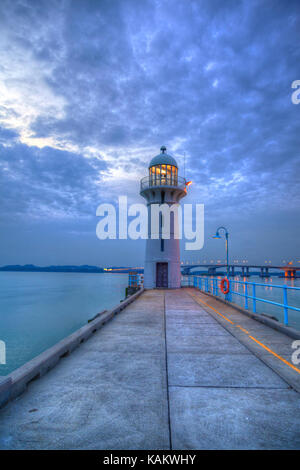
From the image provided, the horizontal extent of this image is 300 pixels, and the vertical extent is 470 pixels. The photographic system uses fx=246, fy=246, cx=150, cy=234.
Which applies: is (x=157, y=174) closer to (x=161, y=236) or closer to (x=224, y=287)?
(x=161, y=236)

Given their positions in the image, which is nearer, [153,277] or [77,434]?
[77,434]

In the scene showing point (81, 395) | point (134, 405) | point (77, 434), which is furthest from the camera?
point (81, 395)

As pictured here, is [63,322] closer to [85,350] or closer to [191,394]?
[85,350]

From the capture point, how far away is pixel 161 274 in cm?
2127

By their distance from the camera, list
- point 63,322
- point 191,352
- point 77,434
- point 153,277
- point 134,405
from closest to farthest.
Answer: point 77,434 → point 134,405 → point 191,352 → point 153,277 → point 63,322

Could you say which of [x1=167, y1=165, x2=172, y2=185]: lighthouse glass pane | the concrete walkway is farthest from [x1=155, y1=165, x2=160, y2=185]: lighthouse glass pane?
the concrete walkway

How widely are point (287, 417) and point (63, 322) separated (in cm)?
→ 3273

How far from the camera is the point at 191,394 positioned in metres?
3.35

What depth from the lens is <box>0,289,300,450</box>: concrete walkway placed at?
2.45 m

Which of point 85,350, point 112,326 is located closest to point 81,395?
point 85,350

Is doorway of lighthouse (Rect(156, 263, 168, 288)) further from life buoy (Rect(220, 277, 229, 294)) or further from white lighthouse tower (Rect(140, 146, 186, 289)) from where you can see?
life buoy (Rect(220, 277, 229, 294))

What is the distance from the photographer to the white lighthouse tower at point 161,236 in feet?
69.4

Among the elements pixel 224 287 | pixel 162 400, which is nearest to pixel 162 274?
pixel 224 287

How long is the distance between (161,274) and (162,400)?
18.1 m
